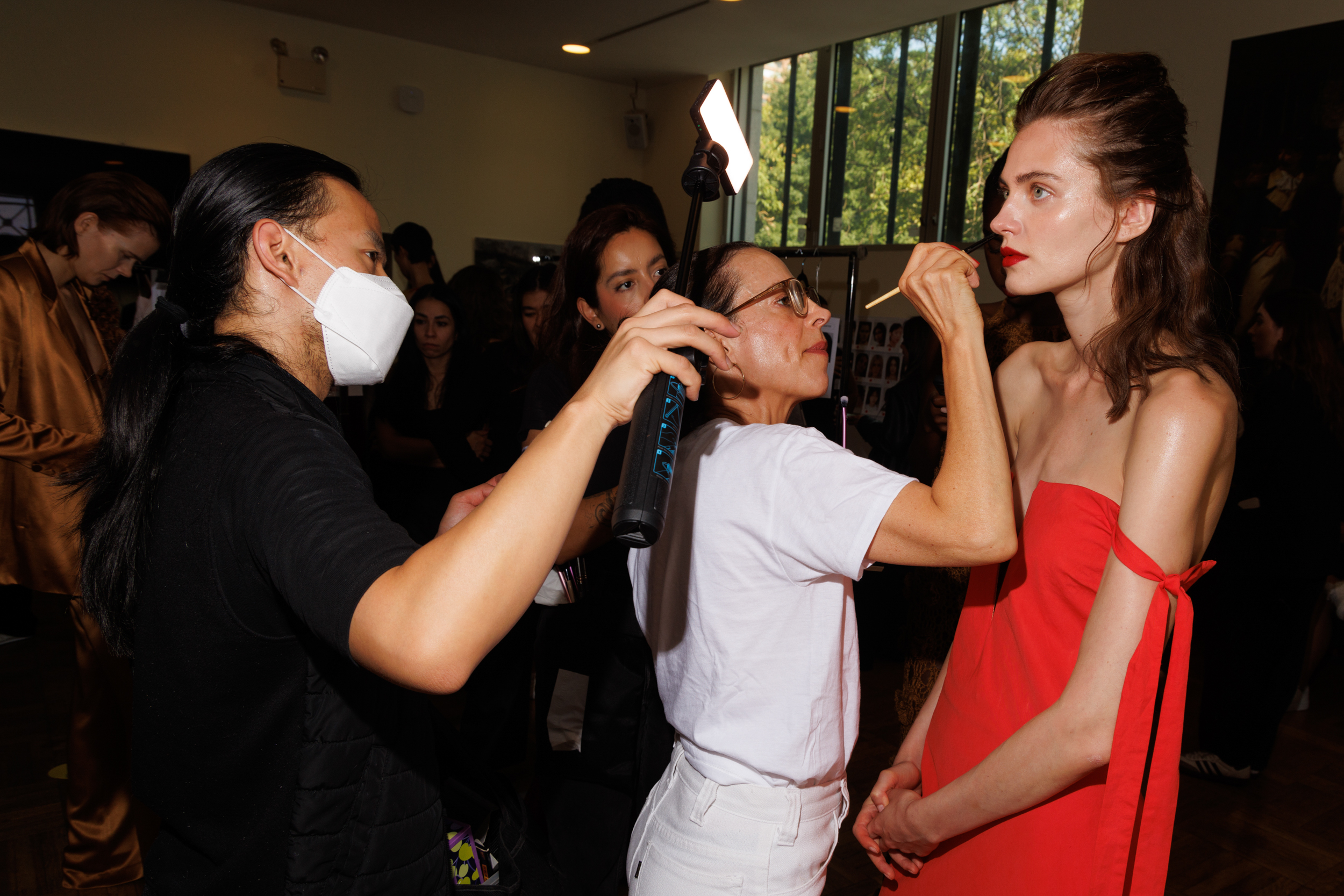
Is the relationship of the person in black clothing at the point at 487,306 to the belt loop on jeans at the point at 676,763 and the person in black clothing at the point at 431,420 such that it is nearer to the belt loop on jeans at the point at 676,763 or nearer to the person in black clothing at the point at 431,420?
the person in black clothing at the point at 431,420

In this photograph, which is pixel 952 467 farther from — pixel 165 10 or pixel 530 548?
pixel 165 10

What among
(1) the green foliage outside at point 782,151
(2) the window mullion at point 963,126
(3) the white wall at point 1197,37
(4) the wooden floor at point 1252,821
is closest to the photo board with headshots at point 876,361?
(2) the window mullion at point 963,126

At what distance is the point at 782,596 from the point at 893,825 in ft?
1.47

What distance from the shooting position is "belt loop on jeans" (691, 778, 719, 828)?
1129mm

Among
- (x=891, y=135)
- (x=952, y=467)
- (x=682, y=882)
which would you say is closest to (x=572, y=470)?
(x=952, y=467)

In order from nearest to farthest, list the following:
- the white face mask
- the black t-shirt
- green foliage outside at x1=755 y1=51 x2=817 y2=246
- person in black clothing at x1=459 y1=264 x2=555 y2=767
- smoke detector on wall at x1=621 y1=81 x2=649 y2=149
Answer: the black t-shirt → the white face mask → person in black clothing at x1=459 y1=264 x2=555 y2=767 → green foliage outside at x1=755 y1=51 x2=817 y2=246 → smoke detector on wall at x1=621 y1=81 x2=649 y2=149

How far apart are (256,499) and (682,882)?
75cm

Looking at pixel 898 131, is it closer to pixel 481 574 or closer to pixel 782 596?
pixel 782 596

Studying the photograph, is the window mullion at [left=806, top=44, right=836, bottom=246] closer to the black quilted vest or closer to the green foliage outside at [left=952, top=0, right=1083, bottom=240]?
the green foliage outside at [left=952, top=0, right=1083, bottom=240]

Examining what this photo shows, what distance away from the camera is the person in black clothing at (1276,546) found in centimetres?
318

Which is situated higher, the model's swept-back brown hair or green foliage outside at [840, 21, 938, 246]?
green foliage outside at [840, 21, 938, 246]

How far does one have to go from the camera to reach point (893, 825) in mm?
1261

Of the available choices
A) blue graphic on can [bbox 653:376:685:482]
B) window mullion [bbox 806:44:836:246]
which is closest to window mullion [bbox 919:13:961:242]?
window mullion [bbox 806:44:836:246]

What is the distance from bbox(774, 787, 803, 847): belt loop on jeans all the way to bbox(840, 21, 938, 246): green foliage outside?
5.53m
